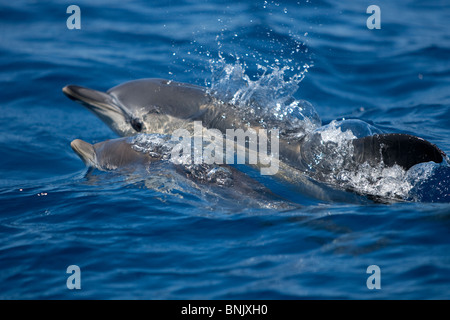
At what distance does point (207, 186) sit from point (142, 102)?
194cm

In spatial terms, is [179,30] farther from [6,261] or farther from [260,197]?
[6,261]

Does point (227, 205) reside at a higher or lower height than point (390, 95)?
lower

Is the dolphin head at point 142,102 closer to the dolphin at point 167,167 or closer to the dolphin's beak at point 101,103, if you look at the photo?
the dolphin's beak at point 101,103

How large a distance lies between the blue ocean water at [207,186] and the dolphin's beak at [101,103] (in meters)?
0.99

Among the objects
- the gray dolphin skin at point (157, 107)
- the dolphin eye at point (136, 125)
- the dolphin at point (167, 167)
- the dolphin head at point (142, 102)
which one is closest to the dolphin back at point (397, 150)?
the dolphin at point (167, 167)

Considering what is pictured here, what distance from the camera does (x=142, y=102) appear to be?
745cm

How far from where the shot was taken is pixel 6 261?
4.90m

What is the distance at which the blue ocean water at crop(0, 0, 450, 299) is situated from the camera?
443cm

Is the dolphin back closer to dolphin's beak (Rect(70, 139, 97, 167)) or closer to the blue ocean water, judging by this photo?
the blue ocean water

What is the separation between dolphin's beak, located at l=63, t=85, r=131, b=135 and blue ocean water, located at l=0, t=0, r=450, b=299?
991 mm

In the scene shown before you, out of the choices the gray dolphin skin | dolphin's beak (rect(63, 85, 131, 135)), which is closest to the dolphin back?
the gray dolphin skin
